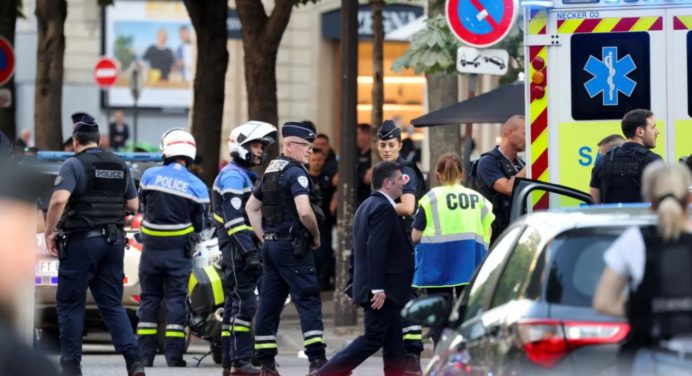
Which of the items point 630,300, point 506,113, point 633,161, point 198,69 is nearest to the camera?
point 630,300

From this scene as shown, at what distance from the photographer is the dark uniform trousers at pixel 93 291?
35.6 ft

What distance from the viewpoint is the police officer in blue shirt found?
41.1 ft

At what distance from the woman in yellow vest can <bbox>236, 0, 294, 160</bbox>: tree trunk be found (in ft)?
20.3

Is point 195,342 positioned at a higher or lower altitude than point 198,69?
lower

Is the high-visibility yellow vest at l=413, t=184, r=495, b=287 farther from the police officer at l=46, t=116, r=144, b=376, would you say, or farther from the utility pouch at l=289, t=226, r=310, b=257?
the police officer at l=46, t=116, r=144, b=376

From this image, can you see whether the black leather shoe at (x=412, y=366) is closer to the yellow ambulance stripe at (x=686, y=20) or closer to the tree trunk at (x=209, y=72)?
the yellow ambulance stripe at (x=686, y=20)

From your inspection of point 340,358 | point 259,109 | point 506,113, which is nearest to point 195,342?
point 259,109

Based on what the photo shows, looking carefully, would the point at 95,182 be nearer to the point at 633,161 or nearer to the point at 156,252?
the point at 156,252

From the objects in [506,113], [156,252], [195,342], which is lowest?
[195,342]

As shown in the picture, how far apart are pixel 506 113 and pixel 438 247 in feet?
14.9

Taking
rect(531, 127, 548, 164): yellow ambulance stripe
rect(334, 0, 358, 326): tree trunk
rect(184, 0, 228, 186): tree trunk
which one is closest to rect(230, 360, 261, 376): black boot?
rect(531, 127, 548, 164): yellow ambulance stripe

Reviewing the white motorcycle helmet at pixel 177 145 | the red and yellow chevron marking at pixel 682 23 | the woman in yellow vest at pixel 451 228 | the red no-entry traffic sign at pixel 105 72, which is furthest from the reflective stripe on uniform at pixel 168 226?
the red no-entry traffic sign at pixel 105 72

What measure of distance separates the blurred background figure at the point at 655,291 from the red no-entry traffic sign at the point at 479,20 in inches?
305

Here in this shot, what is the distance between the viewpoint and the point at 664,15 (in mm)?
10844
